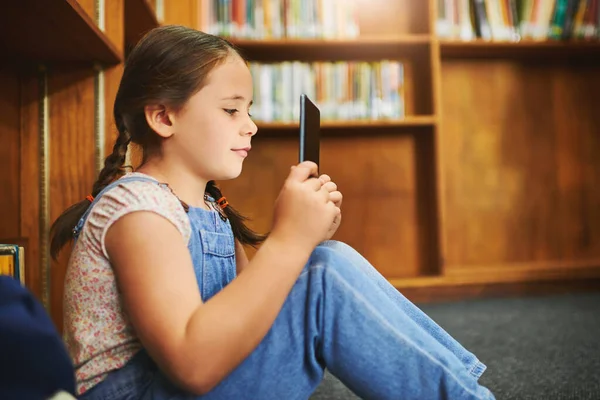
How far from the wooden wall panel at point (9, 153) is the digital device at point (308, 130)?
0.82 m

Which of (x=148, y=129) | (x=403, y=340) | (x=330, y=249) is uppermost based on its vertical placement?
(x=148, y=129)

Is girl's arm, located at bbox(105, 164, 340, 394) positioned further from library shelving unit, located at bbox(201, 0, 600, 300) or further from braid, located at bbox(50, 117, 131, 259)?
library shelving unit, located at bbox(201, 0, 600, 300)

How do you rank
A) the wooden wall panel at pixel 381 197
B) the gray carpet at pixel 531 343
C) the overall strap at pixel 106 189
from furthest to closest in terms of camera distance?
the wooden wall panel at pixel 381 197
the gray carpet at pixel 531 343
the overall strap at pixel 106 189

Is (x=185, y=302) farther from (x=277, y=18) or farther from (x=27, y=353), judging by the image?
(x=277, y=18)

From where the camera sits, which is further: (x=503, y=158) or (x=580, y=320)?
(x=503, y=158)

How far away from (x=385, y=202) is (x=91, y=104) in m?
1.45

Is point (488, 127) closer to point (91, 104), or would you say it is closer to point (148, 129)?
point (91, 104)

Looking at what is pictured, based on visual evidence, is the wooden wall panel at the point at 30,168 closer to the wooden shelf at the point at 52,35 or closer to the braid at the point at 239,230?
the wooden shelf at the point at 52,35

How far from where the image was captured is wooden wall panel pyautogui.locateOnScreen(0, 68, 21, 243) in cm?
124

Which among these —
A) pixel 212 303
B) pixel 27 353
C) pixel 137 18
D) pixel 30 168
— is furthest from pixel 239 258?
pixel 137 18

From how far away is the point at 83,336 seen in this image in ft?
2.11

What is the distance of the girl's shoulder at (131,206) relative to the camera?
612 mm

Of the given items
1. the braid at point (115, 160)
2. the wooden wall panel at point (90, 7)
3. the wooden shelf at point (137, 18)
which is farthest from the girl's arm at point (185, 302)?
the wooden shelf at point (137, 18)

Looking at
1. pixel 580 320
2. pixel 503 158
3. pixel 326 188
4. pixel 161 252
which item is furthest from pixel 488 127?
pixel 161 252
